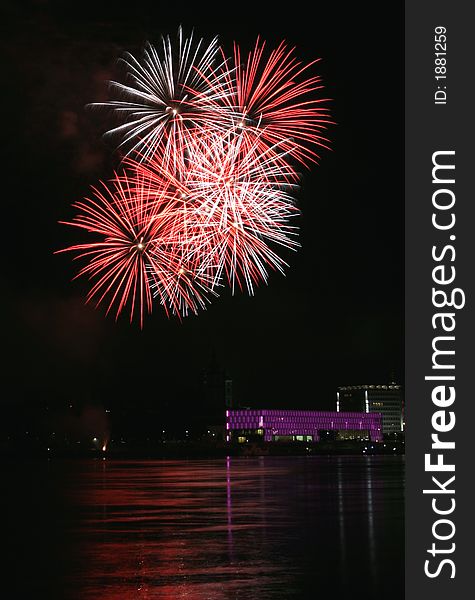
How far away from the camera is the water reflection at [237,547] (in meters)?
13.3

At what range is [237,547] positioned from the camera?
17359mm

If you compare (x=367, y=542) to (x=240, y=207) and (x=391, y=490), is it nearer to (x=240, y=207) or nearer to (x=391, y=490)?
(x=240, y=207)

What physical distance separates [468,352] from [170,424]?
6412 inches

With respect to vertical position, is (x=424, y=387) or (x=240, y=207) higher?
(x=240, y=207)

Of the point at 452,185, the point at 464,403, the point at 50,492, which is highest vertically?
the point at 452,185

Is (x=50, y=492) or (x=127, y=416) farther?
(x=127, y=416)

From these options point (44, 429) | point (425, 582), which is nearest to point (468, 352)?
point (425, 582)

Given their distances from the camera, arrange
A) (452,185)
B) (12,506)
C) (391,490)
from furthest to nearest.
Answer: (391,490), (12,506), (452,185)

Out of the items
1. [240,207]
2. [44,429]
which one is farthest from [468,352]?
[44,429]

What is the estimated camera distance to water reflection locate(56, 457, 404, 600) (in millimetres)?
13289

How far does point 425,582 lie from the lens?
41.2ft

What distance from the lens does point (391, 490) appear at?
112ft

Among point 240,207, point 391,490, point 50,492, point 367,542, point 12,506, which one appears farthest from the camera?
point 50,492

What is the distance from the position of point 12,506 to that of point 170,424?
149 m
